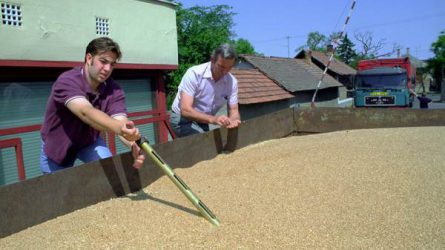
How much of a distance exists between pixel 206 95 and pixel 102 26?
4.28 m

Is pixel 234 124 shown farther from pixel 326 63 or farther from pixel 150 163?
pixel 326 63

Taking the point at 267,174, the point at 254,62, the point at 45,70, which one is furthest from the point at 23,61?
the point at 254,62

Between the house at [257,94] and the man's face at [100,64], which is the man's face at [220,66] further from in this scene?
the house at [257,94]

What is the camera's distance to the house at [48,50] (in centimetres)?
588

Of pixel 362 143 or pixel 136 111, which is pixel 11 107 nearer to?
pixel 136 111

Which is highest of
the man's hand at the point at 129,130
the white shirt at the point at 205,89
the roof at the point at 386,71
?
the roof at the point at 386,71

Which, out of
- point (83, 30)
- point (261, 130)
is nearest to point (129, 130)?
point (261, 130)

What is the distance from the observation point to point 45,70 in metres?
6.63

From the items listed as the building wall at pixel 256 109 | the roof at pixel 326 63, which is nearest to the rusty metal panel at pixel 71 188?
the building wall at pixel 256 109

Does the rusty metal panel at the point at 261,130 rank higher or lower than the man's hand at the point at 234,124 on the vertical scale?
lower

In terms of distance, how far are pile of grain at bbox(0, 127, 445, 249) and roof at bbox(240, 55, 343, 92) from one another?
12.0 meters

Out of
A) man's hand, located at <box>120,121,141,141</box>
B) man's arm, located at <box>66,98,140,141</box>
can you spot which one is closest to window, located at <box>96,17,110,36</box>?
man's arm, located at <box>66,98,140,141</box>

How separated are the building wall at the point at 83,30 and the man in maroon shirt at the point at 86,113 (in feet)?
12.7

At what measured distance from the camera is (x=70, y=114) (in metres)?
2.42
